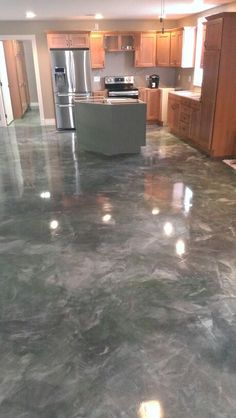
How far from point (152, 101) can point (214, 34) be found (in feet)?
10.9

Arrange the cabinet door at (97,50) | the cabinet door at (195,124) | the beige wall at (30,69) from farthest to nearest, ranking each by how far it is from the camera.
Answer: the beige wall at (30,69), the cabinet door at (97,50), the cabinet door at (195,124)

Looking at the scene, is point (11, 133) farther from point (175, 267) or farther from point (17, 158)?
point (175, 267)

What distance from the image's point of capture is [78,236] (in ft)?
10.4

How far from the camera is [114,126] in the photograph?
18.2ft

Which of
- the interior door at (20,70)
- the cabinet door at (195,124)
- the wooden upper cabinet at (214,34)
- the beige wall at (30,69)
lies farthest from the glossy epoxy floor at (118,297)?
the beige wall at (30,69)

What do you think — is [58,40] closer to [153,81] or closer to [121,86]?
[121,86]

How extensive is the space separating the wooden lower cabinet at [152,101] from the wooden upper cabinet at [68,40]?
1740 mm

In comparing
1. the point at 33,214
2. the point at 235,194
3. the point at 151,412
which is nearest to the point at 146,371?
the point at 151,412

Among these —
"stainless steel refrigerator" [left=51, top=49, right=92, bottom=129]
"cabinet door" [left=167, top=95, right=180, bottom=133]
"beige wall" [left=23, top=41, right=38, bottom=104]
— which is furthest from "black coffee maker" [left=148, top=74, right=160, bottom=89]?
"beige wall" [left=23, top=41, right=38, bottom=104]

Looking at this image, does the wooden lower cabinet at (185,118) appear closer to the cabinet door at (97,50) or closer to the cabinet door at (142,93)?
the cabinet door at (142,93)

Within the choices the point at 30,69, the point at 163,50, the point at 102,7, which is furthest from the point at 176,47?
the point at 30,69

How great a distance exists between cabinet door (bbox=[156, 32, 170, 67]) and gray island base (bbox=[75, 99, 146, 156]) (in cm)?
287

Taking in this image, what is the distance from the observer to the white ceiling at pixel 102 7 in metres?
5.19

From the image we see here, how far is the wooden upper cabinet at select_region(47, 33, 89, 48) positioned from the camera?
24.2ft
